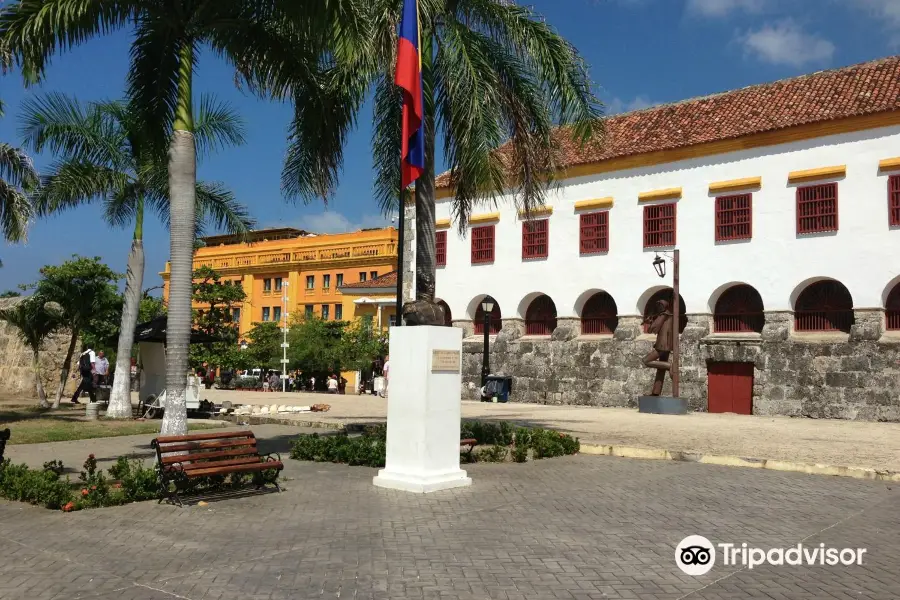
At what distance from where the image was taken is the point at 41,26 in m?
9.72

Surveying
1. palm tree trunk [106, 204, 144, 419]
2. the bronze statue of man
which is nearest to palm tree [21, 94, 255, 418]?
palm tree trunk [106, 204, 144, 419]

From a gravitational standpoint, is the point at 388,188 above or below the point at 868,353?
above

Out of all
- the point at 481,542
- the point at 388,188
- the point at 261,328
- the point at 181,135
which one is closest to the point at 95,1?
the point at 181,135

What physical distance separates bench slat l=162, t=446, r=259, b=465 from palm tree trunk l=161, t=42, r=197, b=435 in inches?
76.5

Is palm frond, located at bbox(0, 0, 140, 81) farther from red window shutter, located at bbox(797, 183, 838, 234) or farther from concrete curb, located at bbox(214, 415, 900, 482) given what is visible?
red window shutter, located at bbox(797, 183, 838, 234)

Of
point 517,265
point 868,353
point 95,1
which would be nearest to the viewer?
point 95,1

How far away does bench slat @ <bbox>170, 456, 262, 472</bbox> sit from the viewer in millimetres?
8141

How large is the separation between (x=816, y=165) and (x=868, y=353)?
16.5 feet

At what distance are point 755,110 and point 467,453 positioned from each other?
1730 centimetres

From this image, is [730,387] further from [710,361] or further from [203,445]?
[203,445]

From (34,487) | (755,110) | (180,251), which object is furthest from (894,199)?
(34,487)

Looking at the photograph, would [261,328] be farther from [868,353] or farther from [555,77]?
[555,77]

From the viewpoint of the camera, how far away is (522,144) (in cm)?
1340

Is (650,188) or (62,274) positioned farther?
(650,188)
